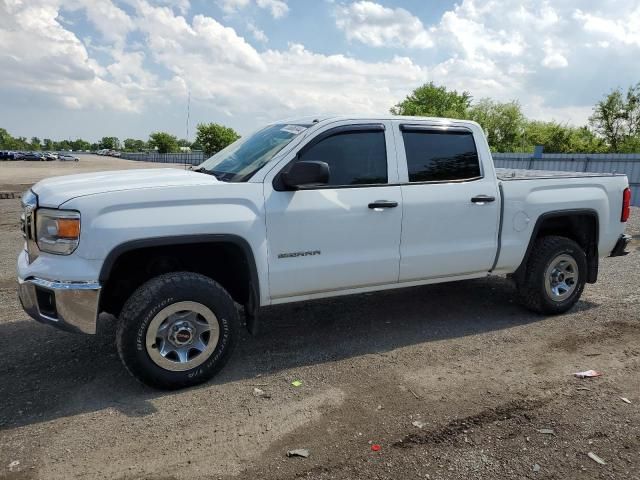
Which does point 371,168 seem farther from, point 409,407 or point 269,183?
point 409,407

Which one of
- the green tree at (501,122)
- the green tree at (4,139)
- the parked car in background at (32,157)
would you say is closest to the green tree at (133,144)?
the green tree at (4,139)

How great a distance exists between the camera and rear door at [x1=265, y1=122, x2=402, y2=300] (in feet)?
13.0

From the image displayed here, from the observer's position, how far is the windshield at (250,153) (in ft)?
13.5

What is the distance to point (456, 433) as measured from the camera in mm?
3234

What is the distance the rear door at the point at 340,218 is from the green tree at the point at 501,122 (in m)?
64.9

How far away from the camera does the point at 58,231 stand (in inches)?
133

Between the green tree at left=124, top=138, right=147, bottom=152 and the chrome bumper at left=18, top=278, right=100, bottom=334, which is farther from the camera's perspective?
the green tree at left=124, top=138, right=147, bottom=152

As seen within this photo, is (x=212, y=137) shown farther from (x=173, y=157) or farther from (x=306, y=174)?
(x=306, y=174)

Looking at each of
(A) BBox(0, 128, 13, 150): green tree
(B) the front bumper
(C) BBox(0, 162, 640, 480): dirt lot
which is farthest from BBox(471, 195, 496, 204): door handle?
(A) BBox(0, 128, 13, 150): green tree

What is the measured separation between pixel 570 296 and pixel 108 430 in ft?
15.0

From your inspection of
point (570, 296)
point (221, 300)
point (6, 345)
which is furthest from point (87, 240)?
point (570, 296)

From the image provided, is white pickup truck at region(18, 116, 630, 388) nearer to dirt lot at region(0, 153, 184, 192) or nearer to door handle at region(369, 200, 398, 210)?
door handle at region(369, 200, 398, 210)

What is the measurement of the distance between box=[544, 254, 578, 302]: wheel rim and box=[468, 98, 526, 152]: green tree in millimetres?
63421

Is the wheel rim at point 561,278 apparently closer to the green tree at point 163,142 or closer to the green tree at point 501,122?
the green tree at point 501,122
